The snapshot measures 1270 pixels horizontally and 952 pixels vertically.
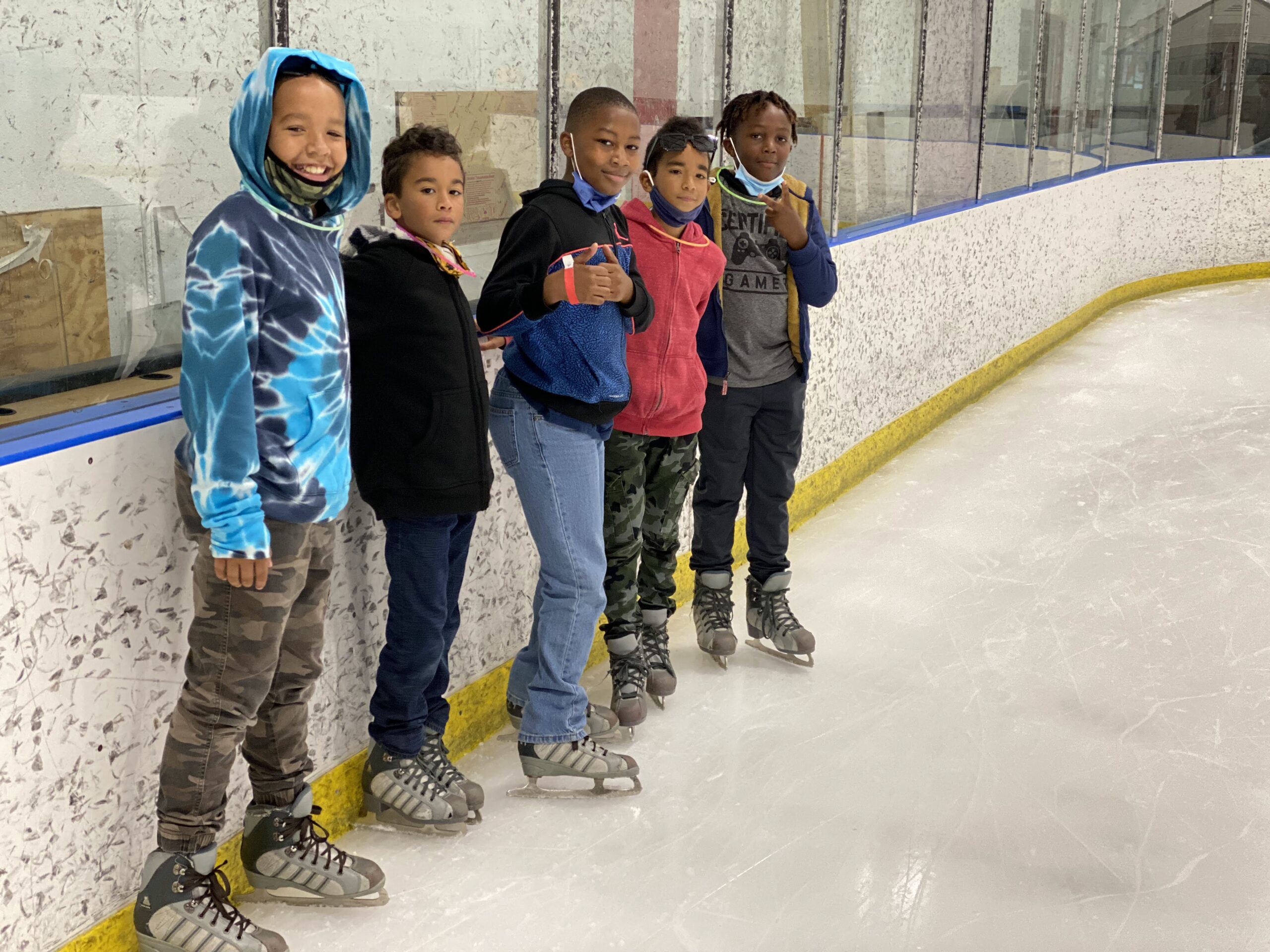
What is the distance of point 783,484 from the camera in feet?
10.2

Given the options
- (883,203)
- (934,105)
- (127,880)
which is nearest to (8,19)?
(127,880)

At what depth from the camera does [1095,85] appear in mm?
8211

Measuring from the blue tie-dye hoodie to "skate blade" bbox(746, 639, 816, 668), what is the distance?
1.62 metres

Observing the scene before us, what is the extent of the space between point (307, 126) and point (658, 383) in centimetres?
104

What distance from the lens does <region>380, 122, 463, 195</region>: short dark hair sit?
6.71ft

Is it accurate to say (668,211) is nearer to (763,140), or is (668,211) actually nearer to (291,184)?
(763,140)

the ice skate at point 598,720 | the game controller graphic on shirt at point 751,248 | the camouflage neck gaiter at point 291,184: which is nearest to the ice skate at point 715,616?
the ice skate at point 598,720

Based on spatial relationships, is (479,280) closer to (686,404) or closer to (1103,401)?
(686,404)

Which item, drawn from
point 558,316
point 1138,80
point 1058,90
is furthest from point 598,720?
point 1138,80

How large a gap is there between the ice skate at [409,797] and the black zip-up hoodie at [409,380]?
491 millimetres

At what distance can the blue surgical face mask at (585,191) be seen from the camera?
2311mm

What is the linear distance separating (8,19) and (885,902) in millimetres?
1927

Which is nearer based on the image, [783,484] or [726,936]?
[726,936]

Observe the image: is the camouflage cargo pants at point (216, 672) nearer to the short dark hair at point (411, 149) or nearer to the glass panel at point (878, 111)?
the short dark hair at point (411, 149)
